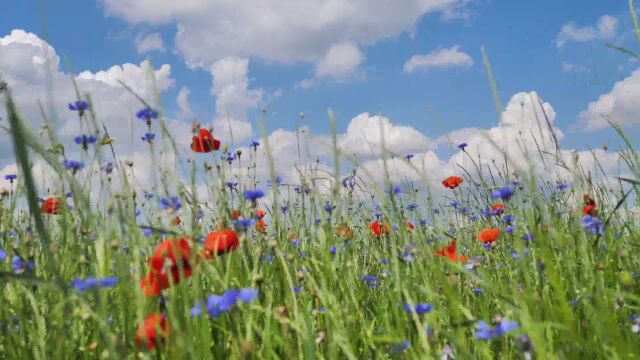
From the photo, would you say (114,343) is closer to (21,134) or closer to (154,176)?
(21,134)

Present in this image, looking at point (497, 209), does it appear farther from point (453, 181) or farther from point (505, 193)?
point (453, 181)

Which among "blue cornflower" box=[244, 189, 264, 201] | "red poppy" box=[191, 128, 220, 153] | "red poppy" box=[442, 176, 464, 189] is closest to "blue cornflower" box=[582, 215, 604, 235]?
"blue cornflower" box=[244, 189, 264, 201]

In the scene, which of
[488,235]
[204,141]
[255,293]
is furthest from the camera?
[488,235]

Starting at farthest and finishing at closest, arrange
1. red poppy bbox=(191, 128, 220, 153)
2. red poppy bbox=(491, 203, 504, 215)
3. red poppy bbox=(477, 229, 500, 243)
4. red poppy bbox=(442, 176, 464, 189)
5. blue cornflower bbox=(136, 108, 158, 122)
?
red poppy bbox=(442, 176, 464, 189) → red poppy bbox=(491, 203, 504, 215) → red poppy bbox=(477, 229, 500, 243) → red poppy bbox=(191, 128, 220, 153) → blue cornflower bbox=(136, 108, 158, 122)

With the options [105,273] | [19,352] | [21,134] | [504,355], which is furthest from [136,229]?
[504,355]

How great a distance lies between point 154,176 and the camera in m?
1.65

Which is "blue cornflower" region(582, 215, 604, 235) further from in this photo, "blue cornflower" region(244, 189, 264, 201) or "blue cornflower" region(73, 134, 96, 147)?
"blue cornflower" region(73, 134, 96, 147)

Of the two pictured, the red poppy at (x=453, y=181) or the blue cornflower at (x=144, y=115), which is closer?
the blue cornflower at (x=144, y=115)

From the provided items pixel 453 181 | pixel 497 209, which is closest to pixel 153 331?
pixel 497 209

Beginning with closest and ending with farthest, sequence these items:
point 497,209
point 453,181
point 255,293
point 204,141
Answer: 1. point 255,293
2. point 204,141
3. point 497,209
4. point 453,181

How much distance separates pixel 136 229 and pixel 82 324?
52 cm

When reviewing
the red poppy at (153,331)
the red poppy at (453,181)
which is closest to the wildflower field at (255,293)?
the red poppy at (153,331)

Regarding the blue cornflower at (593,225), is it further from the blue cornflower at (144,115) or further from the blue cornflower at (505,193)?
the blue cornflower at (144,115)

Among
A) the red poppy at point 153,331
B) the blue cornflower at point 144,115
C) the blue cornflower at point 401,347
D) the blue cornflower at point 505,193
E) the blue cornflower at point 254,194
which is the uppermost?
the blue cornflower at point 144,115
